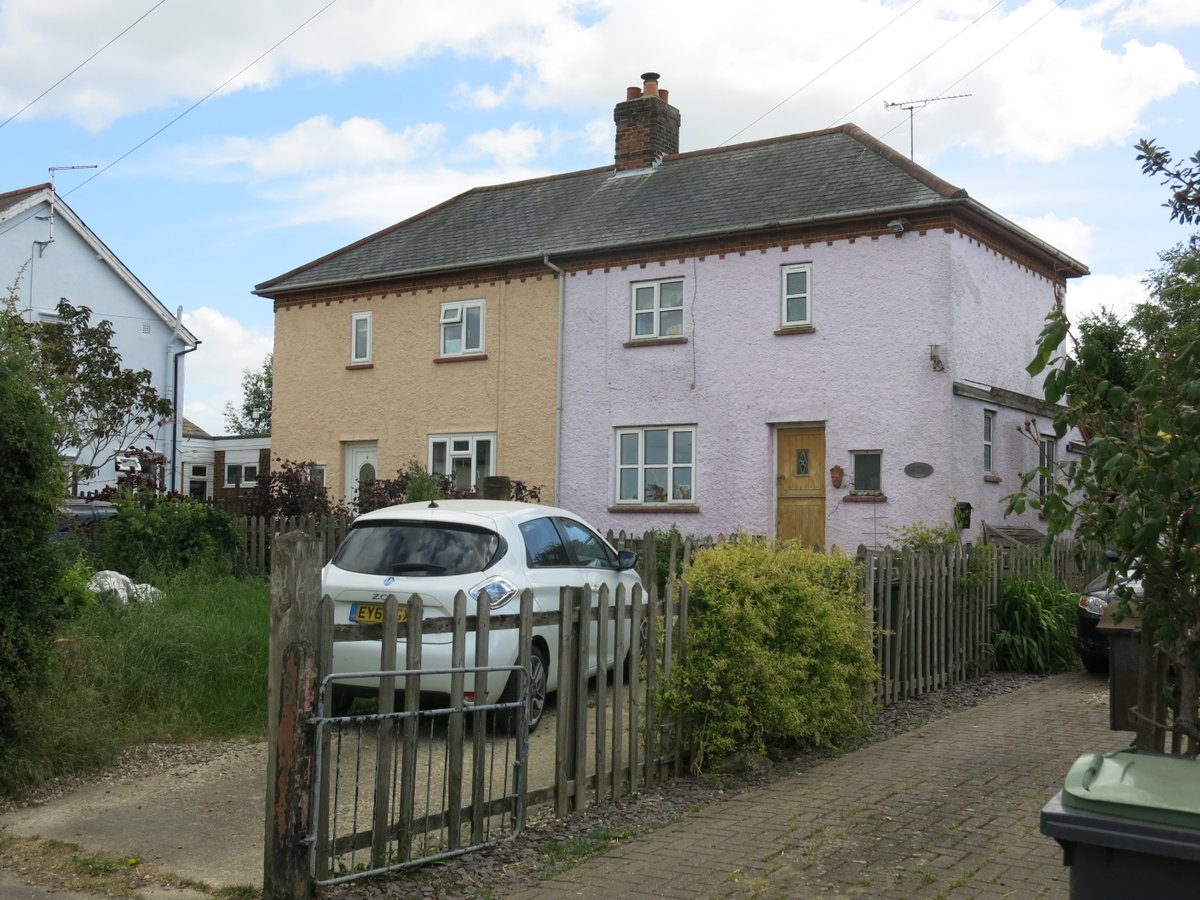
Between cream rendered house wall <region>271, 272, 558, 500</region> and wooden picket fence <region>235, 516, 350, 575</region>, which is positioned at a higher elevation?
cream rendered house wall <region>271, 272, 558, 500</region>

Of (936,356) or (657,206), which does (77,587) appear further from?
(657,206)

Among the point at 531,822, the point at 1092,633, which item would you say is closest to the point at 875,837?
the point at 531,822

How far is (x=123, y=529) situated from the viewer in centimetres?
1591

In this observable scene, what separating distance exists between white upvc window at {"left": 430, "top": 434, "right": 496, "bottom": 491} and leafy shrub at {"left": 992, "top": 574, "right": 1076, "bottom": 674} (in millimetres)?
12288

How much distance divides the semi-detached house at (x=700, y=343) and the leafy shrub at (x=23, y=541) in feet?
47.6

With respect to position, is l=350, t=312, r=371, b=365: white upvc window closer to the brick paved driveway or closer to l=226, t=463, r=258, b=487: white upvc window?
l=226, t=463, r=258, b=487: white upvc window

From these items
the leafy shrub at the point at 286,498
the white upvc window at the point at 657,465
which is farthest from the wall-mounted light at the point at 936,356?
the leafy shrub at the point at 286,498

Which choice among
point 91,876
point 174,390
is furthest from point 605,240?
point 91,876

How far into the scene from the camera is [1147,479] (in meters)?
4.46

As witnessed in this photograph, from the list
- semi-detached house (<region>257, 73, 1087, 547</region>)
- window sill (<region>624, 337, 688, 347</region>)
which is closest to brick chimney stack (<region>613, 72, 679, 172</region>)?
semi-detached house (<region>257, 73, 1087, 547</region>)

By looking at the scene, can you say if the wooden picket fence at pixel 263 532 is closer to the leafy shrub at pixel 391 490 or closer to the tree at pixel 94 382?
the leafy shrub at pixel 391 490

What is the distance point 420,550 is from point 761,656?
2711mm

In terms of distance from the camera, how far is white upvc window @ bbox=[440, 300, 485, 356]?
2452cm

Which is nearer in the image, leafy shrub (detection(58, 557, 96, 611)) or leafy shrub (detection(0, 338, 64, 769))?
leafy shrub (detection(0, 338, 64, 769))
